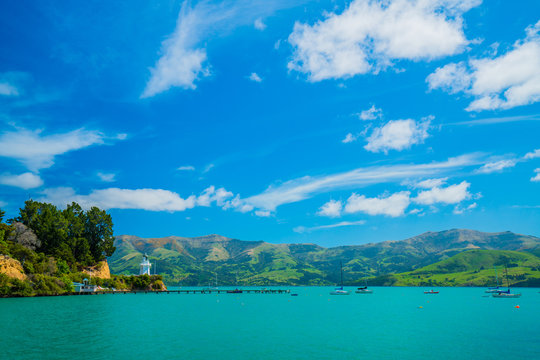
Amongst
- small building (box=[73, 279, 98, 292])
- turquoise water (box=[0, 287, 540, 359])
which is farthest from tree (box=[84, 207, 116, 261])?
turquoise water (box=[0, 287, 540, 359])

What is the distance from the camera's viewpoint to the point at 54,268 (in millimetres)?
150375

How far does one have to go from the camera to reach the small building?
160m

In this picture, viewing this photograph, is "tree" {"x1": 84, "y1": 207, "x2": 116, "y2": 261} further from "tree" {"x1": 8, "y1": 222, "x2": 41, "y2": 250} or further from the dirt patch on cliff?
the dirt patch on cliff

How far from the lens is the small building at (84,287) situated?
527 feet

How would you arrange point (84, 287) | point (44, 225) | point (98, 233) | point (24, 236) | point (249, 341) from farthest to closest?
point (98, 233) → point (84, 287) → point (44, 225) → point (24, 236) → point (249, 341)

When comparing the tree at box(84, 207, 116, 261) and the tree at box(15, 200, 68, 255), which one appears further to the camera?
the tree at box(84, 207, 116, 261)

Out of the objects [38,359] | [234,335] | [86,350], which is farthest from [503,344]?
[38,359]

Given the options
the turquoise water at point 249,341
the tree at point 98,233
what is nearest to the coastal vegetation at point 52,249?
the tree at point 98,233

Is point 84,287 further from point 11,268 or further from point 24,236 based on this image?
point 11,268

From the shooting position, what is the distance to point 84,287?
16662cm

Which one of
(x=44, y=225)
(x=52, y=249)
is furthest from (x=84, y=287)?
(x=44, y=225)

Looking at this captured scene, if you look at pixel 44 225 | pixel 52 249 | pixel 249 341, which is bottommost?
pixel 249 341

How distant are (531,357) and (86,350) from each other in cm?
5561

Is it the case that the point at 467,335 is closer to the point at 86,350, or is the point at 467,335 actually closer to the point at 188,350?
the point at 188,350
